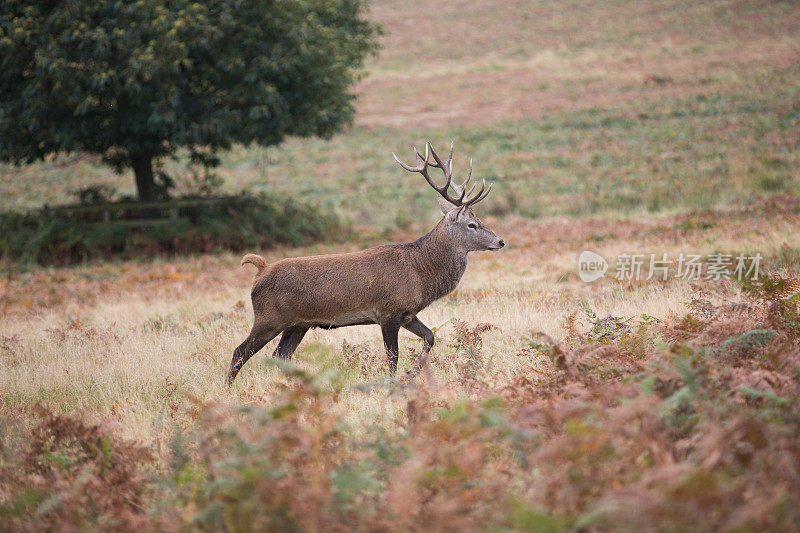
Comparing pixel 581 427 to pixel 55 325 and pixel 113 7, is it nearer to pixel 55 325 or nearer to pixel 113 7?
pixel 55 325

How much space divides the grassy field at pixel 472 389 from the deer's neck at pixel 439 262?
58cm

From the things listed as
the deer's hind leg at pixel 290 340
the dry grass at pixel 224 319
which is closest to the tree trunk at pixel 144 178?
the dry grass at pixel 224 319

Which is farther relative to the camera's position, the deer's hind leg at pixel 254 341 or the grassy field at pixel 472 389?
the deer's hind leg at pixel 254 341

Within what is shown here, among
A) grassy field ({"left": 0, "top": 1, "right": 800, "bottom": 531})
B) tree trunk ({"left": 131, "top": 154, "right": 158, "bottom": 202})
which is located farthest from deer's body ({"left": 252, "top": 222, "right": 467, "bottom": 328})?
tree trunk ({"left": 131, "top": 154, "right": 158, "bottom": 202})

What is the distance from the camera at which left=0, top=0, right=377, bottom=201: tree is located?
51.1ft

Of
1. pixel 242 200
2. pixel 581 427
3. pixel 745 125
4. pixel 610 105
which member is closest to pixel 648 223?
pixel 242 200

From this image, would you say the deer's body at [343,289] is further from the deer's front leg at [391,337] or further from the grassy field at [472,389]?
the grassy field at [472,389]

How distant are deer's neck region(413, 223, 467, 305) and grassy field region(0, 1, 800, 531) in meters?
0.58

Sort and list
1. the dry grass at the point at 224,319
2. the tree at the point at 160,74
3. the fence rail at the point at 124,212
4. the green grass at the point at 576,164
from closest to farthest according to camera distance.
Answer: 1. the dry grass at the point at 224,319
2. the tree at the point at 160,74
3. the fence rail at the point at 124,212
4. the green grass at the point at 576,164

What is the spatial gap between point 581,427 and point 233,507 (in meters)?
1.74

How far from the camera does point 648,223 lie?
54.8 ft

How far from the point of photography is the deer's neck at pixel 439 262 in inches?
301

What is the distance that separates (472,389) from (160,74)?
13.1 meters

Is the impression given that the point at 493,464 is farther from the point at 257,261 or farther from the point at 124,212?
the point at 124,212
